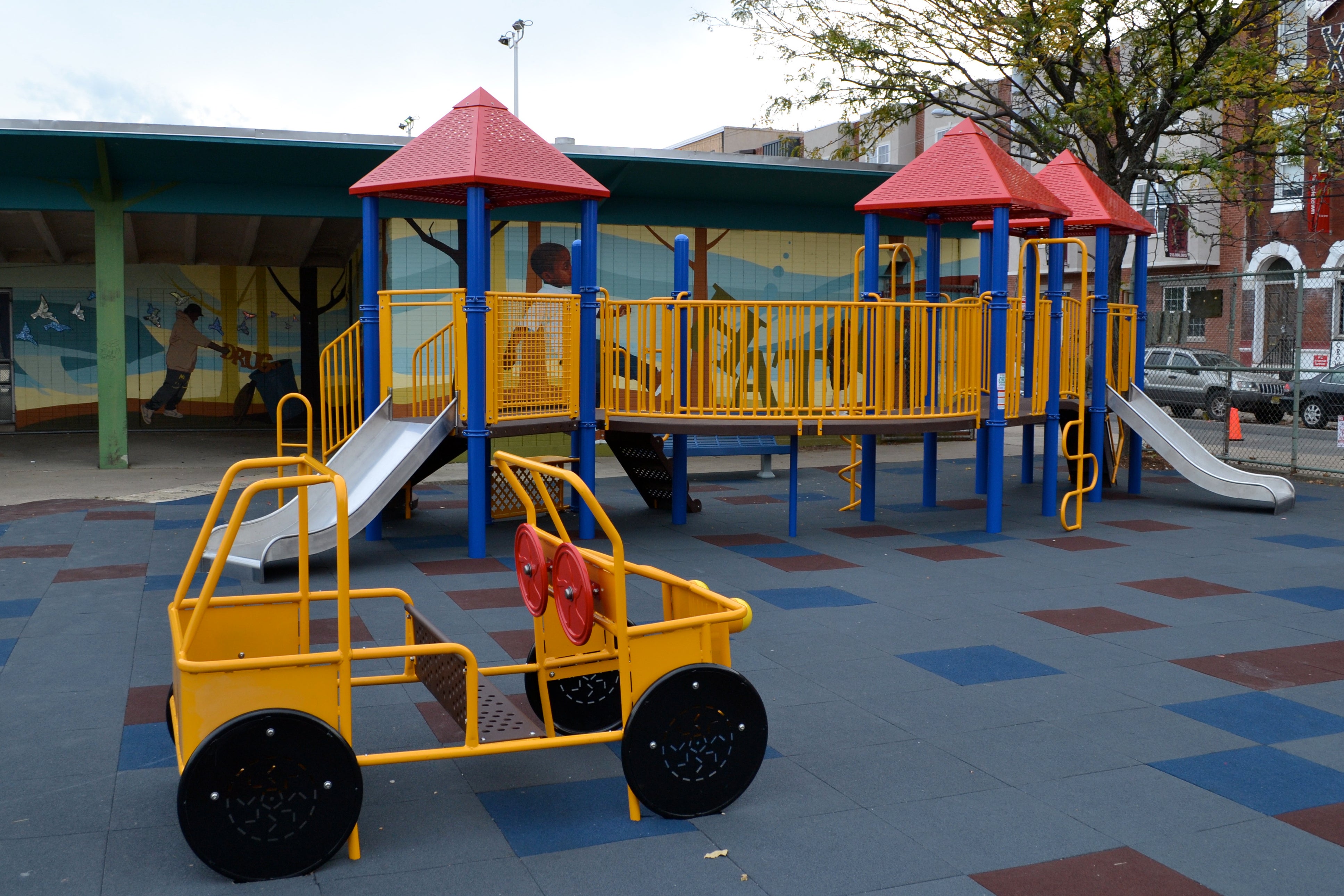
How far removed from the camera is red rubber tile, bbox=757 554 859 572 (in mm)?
9070

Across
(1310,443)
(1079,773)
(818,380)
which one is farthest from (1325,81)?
(1079,773)

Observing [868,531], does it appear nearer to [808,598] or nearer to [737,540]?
[737,540]

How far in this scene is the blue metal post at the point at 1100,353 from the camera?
1250 cm

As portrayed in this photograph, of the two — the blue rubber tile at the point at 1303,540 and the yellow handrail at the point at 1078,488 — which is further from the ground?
the yellow handrail at the point at 1078,488

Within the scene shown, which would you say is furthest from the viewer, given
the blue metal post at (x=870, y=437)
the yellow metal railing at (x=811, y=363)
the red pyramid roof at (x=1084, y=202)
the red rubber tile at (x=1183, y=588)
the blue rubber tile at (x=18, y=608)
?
the red pyramid roof at (x=1084, y=202)

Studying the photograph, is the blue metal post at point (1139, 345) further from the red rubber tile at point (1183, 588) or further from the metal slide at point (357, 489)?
the metal slide at point (357, 489)

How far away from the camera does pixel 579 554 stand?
423cm

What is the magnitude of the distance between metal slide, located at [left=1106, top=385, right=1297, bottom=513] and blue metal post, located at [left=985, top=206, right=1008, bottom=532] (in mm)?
2579

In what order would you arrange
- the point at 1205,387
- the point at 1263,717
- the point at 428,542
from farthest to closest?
the point at 1205,387
the point at 428,542
the point at 1263,717

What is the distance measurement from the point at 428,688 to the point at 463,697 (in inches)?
17.8

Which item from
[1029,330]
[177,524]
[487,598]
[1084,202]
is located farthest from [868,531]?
[177,524]

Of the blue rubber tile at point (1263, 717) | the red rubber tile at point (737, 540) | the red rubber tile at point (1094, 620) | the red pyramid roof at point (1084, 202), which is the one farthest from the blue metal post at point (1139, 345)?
the blue rubber tile at point (1263, 717)

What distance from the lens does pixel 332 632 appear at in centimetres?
688

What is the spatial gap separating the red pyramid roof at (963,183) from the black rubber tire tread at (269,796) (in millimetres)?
8542
